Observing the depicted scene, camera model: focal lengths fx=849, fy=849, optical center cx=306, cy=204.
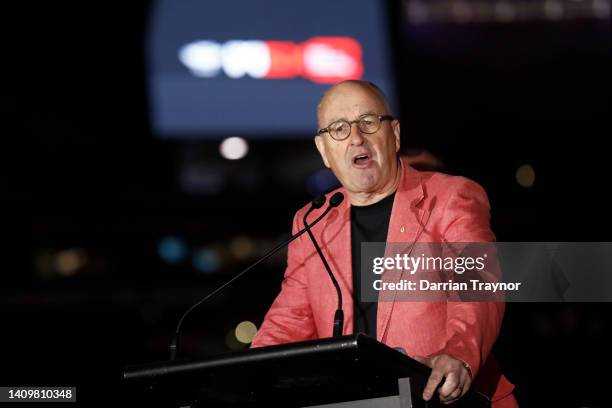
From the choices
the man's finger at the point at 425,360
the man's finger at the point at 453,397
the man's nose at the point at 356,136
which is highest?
the man's nose at the point at 356,136

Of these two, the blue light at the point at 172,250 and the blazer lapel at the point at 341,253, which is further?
the blue light at the point at 172,250

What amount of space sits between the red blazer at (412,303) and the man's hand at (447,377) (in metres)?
0.12

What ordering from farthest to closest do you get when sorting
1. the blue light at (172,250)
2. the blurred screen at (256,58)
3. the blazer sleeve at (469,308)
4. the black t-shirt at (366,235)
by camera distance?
the blue light at (172,250), the blurred screen at (256,58), the black t-shirt at (366,235), the blazer sleeve at (469,308)

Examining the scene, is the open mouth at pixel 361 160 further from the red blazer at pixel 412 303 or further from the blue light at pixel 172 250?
the blue light at pixel 172 250

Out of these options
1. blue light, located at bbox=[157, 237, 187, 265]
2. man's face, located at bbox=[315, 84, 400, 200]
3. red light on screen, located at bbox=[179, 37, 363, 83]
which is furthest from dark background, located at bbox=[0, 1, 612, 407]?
man's face, located at bbox=[315, 84, 400, 200]

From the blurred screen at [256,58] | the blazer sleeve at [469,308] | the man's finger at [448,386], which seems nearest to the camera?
the man's finger at [448,386]

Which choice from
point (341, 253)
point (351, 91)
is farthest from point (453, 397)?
point (351, 91)

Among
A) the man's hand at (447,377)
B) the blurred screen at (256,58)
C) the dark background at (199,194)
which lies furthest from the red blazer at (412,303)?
the blurred screen at (256,58)

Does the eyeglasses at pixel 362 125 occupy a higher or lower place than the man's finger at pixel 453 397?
higher

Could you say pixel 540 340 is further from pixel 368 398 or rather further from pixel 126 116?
pixel 368 398

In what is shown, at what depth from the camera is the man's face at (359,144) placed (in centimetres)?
237

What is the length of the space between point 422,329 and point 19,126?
795 cm

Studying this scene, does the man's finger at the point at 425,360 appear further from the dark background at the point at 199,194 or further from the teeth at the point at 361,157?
the dark background at the point at 199,194

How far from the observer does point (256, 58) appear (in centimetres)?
779
